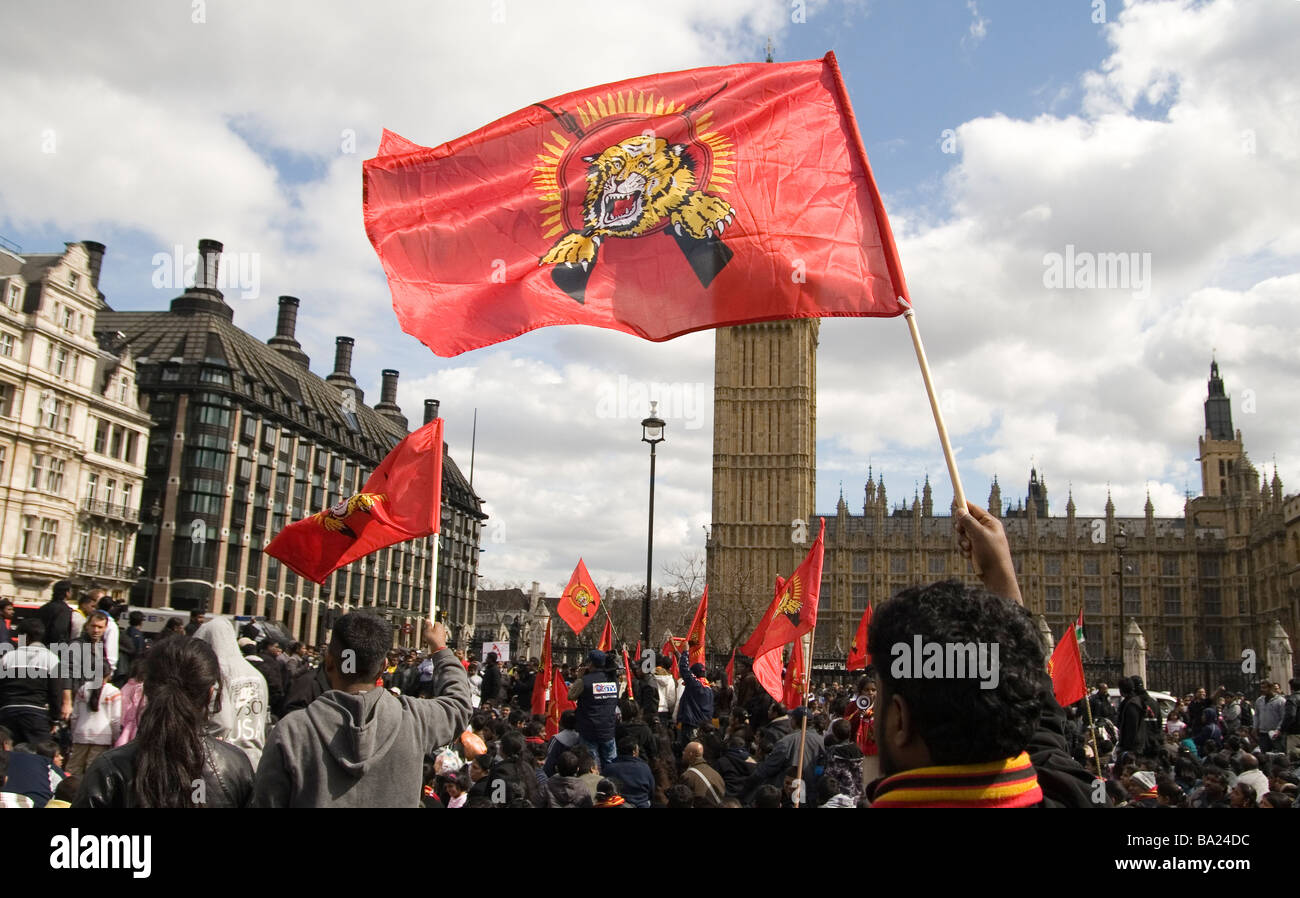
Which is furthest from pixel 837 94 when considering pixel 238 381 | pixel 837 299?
pixel 238 381

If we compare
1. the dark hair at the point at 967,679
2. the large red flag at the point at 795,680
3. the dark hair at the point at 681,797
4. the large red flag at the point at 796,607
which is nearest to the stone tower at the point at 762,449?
the large red flag at the point at 795,680

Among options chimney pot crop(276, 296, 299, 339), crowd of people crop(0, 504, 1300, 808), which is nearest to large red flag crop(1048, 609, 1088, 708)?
crowd of people crop(0, 504, 1300, 808)

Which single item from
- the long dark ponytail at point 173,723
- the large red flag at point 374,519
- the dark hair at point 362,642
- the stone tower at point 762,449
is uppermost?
the stone tower at point 762,449

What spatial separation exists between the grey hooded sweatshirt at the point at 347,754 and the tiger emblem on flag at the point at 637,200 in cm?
354

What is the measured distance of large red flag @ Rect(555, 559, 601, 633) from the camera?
1759 cm

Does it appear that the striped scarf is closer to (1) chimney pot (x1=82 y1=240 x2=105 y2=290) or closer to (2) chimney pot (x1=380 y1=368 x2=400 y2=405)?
(1) chimney pot (x1=82 y1=240 x2=105 y2=290)

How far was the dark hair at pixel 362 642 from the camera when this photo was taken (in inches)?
133

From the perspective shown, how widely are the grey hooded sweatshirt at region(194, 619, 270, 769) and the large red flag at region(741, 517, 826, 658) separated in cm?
686

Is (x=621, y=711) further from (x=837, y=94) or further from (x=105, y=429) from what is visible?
(x=105, y=429)

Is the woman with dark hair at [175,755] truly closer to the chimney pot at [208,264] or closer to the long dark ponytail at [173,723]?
the long dark ponytail at [173,723]

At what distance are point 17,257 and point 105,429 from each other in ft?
27.9

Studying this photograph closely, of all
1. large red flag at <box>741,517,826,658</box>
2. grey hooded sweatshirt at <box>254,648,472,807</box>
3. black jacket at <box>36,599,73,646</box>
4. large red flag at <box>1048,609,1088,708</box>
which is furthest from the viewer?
large red flag at <box>1048,609,1088,708</box>

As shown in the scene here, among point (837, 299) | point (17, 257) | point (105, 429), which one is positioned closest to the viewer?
point (837, 299)
